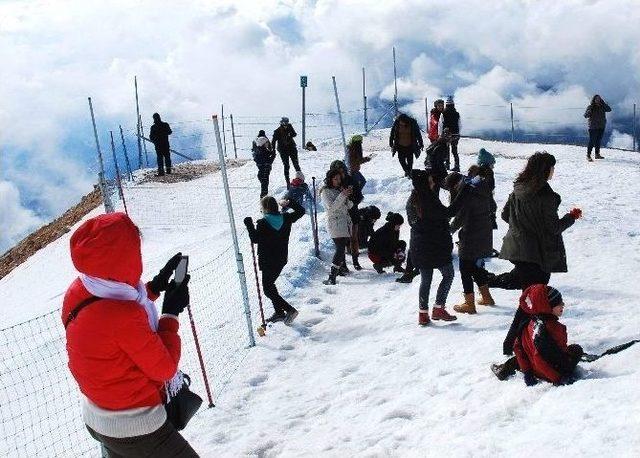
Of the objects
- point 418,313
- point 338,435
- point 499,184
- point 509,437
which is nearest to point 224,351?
point 418,313

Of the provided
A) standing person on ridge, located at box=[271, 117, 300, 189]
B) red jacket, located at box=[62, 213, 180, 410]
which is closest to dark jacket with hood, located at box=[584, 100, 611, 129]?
standing person on ridge, located at box=[271, 117, 300, 189]

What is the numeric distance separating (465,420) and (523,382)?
61 centimetres

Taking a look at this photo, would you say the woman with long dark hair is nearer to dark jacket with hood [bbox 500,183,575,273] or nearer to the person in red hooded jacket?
dark jacket with hood [bbox 500,183,575,273]

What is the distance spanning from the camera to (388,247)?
9.83 m

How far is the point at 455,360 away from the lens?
579 cm

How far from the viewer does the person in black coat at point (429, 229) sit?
6457 millimetres

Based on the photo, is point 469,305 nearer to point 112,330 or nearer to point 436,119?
point 112,330

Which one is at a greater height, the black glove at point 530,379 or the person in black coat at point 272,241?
the person in black coat at point 272,241

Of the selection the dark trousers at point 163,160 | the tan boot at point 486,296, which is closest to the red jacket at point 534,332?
the tan boot at point 486,296

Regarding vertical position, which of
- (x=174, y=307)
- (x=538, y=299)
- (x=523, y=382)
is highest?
(x=174, y=307)

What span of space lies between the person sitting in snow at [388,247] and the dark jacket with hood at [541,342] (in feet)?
15.9

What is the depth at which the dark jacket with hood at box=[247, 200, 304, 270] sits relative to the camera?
769 cm

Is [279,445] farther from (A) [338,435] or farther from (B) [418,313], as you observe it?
(B) [418,313]

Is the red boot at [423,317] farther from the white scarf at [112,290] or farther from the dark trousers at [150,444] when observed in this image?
the white scarf at [112,290]
